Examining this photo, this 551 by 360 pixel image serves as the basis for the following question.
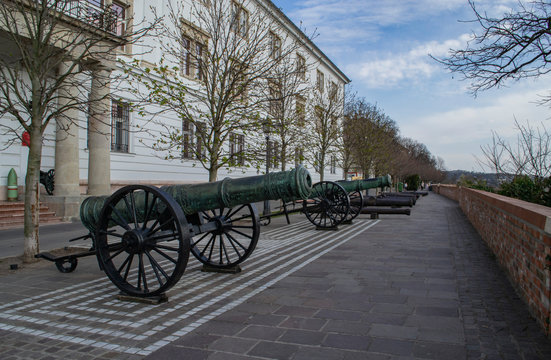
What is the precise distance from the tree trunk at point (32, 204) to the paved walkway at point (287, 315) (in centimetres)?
62

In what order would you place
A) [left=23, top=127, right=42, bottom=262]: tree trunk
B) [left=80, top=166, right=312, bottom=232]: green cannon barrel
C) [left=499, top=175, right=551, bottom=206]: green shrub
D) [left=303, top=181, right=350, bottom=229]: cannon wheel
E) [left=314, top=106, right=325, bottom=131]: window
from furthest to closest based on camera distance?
[left=314, top=106, right=325, bottom=131]: window, [left=303, top=181, right=350, bottom=229]: cannon wheel, [left=499, top=175, right=551, bottom=206]: green shrub, [left=23, top=127, right=42, bottom=262]: tree trunk, [left=80, top=166, right=312, bottom=232]: green cannon barrel

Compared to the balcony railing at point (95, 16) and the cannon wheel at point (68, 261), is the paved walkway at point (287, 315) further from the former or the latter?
the balcony railing at point (95, 16)

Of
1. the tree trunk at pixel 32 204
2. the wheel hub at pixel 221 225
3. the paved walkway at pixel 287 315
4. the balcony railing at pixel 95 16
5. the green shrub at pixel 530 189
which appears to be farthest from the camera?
the green shrub at pixel 530 189

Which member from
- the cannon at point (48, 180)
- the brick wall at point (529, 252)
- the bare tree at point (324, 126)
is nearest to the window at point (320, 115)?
the bare tree at point (324, 126)

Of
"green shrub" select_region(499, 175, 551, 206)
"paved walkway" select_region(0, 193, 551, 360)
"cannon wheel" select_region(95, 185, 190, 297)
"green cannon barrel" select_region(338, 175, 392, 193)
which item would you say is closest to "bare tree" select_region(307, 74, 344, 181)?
"green cannon barrel" select_region(338, 175, 392, 193)

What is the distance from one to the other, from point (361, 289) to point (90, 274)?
4062 millimetres

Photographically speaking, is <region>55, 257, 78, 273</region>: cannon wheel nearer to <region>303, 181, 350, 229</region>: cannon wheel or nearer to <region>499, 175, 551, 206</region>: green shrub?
<region>303, 181, 350, 229</region>: cannon wheel

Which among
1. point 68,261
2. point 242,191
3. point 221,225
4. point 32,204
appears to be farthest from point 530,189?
point 32,204

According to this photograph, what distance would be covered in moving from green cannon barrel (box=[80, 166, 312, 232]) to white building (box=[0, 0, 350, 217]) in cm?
506

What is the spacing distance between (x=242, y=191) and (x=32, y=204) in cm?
446

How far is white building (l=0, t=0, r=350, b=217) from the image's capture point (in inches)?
523

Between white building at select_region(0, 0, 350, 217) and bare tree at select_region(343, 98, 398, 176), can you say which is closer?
white building at select_region(0, 0, 350, 217)

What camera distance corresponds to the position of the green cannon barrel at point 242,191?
4.88 m

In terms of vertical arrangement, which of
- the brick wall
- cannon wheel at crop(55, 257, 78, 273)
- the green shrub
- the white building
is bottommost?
cannon wheel at crop(55, 257, 78, 273)
